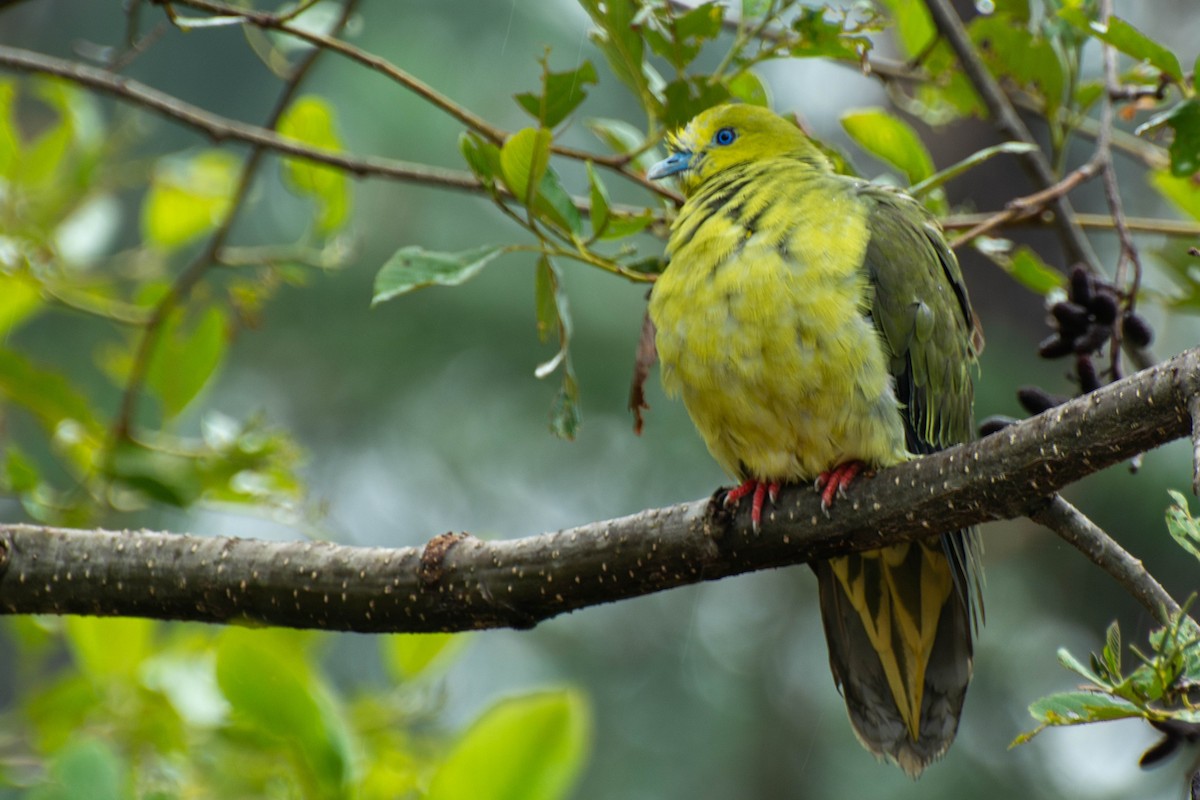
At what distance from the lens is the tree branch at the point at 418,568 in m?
2.02

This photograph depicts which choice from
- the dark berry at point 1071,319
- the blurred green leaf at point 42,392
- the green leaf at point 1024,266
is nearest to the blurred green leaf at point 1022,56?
the green leaf at point 1024,266

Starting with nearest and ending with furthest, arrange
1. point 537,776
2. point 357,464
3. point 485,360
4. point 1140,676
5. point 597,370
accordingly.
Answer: point 1140,676 → point 537,776 → point 597,370 → point 485,360 → point 357,464

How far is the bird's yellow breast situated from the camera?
2.38 meters

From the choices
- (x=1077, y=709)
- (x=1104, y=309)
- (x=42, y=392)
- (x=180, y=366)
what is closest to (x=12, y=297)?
(x=42, y=392)

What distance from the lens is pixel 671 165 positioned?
3008 mm

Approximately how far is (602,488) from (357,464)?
1648mm

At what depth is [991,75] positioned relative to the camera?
2844 millimetres

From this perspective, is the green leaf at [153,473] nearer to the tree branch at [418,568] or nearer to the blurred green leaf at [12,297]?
the blurred green leaf at [12,297]

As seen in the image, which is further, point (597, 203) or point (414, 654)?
point (414, 654)

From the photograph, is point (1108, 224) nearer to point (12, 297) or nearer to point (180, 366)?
point (180, 366)

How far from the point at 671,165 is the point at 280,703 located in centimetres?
153

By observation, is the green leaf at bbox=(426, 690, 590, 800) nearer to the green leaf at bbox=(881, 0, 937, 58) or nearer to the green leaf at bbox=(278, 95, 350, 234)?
the green leaf at bbox=(278, 95, 350, 234)

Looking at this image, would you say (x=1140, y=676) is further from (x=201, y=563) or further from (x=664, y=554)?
(x=201, y=563)

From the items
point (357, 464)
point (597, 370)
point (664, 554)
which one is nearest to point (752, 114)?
point (664, 554)
